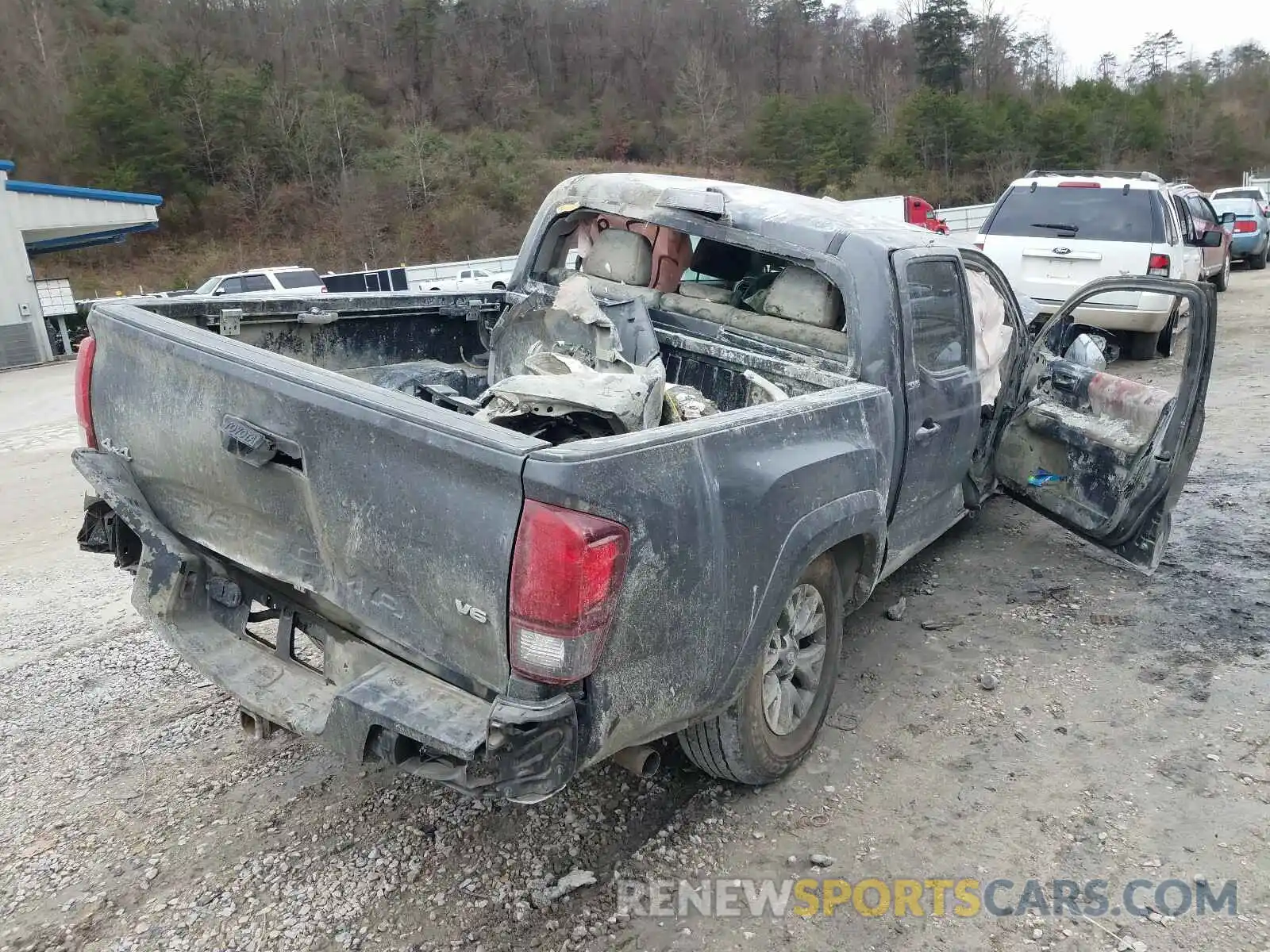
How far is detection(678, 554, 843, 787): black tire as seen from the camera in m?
2.83

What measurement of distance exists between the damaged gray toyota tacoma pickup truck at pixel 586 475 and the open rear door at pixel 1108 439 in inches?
0.8

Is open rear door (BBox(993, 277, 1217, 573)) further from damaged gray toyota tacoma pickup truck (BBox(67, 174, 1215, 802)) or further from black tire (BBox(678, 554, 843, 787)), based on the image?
black tire (BBox(678, 554, 843, 787))

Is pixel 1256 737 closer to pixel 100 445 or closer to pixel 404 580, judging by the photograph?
pixel 404 580

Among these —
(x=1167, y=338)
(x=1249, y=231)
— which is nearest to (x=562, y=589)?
(x=1167, y=338)

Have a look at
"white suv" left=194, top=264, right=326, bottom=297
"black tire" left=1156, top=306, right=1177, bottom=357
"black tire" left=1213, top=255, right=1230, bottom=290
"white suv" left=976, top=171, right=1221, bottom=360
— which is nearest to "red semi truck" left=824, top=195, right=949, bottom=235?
"black tire" left=1213, top=255, right=1230, bottom=290

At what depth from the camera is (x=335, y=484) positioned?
241 centimetres

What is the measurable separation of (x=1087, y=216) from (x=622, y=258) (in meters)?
7.20

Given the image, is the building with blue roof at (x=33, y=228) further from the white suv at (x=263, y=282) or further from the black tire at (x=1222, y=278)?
the black tire at (x=1222, y=278)

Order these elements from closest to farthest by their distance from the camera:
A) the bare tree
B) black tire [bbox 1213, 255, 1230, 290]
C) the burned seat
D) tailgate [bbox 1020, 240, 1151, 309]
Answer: the burned seat → tailgate [bbox 1020, 240, 1151, 309] → black tire [bbox 1213, 255, 1230, 290] → the bare tree

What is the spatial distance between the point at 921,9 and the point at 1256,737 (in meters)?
75.2

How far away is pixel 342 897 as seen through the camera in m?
2.62

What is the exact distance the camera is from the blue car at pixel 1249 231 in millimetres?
20047

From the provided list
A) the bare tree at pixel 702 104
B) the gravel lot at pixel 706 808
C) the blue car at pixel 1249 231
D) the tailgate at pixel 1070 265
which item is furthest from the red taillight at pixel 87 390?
the bare tree at pixel 702 104

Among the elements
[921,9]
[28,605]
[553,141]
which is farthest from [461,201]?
[28,605]
